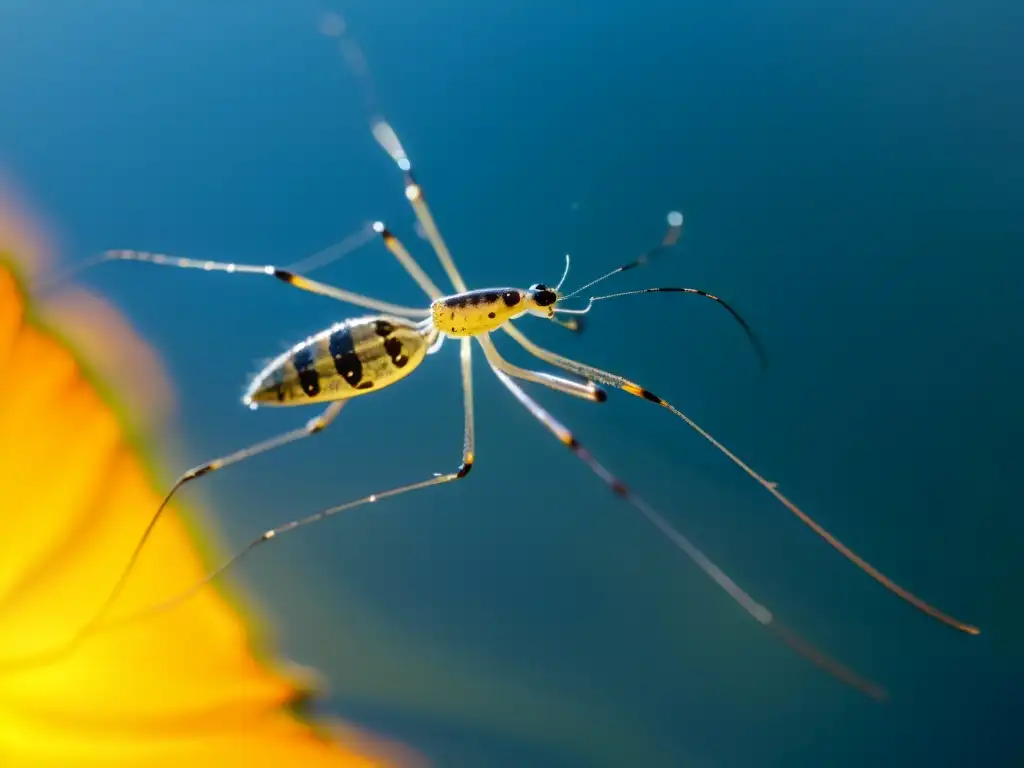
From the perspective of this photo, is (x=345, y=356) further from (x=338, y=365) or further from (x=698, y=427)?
(x=698, y=427)

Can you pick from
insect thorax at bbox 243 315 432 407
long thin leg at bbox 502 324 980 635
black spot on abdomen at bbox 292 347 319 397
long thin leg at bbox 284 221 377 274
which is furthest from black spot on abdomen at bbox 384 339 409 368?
long thin leg at bbox 284 221 377 274

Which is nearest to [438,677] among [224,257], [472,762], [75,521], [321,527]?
[472,762]

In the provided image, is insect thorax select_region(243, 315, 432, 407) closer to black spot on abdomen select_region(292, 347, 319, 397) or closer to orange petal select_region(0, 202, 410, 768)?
black spot on abdomen select_region(292, 347, 319, 397)

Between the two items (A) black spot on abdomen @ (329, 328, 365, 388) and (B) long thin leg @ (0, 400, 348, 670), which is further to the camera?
(B) long thin leg @ (0, 400, 348, 670)

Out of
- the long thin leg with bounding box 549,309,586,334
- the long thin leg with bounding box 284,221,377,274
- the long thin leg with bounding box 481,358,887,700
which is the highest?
the long thin leg with bounding box 284,221,377,274

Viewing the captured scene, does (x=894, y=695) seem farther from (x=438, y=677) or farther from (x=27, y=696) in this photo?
(x=27, y=696)

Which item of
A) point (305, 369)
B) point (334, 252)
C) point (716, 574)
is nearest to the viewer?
point (716, 574)

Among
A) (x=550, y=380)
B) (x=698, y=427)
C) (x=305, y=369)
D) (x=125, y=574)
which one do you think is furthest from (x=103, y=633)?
(x=698, y=427)

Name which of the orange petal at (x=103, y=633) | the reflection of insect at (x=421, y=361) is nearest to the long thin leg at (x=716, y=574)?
the reflection of insect at (x=421, y=361)
